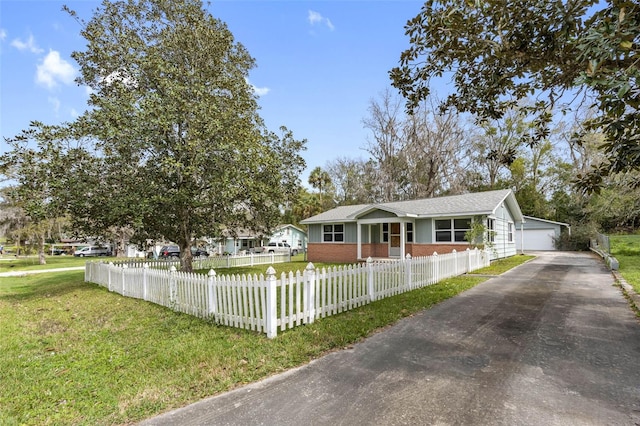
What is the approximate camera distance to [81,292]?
10984 millimetres

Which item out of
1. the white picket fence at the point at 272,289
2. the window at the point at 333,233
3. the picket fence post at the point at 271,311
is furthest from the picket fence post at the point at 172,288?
the window at the point at 333,233

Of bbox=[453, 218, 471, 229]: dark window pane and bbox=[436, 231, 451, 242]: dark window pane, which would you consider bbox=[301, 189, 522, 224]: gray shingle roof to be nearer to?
bbox=[453, 218, 471, 229]: dark window pane

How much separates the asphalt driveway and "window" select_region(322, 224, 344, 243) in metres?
15.2

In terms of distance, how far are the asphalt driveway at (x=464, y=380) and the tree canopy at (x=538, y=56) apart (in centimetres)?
265

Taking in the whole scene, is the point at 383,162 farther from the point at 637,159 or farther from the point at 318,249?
the point at 637,159

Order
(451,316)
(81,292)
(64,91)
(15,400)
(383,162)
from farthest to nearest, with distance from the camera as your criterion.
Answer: (383,162), (64,91), (81,292), (451,316), (15,400)

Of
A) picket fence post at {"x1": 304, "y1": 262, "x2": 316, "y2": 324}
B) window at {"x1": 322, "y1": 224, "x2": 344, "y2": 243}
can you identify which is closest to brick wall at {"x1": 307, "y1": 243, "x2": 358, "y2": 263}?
window at {"x1": 322, "y1": 224, "x2": 344, "y2": 243}

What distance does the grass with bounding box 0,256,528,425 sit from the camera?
3516mm

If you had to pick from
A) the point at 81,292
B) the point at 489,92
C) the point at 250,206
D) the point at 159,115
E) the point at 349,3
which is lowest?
the point at 81,292

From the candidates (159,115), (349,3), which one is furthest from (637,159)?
(159,115)

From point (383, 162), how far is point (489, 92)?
92.8 feet

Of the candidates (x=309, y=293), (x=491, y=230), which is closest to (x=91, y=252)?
(x=491, y=230)

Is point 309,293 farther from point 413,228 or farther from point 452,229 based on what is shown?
point 413,228

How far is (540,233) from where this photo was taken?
3014 centimetres
